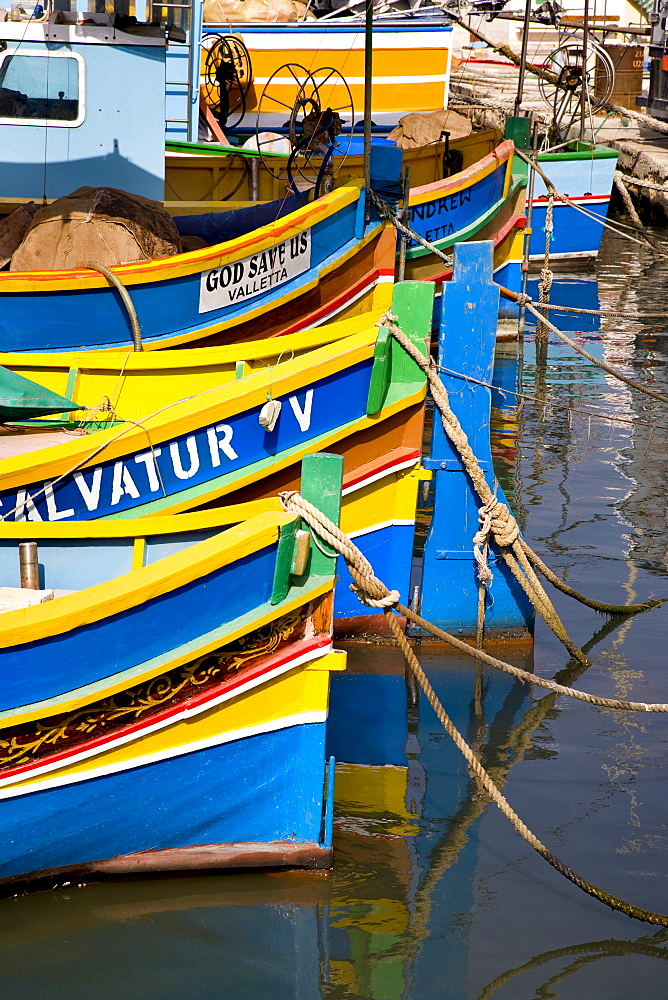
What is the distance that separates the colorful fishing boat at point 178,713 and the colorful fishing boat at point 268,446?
1.13 meters

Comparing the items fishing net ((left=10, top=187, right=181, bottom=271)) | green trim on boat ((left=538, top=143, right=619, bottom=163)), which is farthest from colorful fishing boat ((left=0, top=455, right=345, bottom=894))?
green trim on boat ((left=538, top=143, right=619, bottom=163))

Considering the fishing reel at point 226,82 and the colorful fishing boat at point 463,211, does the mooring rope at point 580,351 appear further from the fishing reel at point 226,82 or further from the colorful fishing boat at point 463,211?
the fishing reel at point 226,82

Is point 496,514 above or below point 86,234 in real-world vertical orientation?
below

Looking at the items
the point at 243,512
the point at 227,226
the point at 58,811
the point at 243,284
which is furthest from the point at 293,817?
the point at 227,226

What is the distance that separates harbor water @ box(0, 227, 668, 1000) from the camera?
3686mm

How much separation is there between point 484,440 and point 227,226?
13.3ft

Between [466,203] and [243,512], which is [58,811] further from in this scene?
[466,203]

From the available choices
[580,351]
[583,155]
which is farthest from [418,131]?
[580,351]

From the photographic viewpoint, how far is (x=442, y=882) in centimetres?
418

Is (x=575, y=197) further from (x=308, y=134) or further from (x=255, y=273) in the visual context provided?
(x=255, y=273)

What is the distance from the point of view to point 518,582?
19.4 feet

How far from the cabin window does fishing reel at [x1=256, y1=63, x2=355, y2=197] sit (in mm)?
1655

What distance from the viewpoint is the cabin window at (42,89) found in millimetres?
8367

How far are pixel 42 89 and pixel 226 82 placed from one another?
6.77 meters
